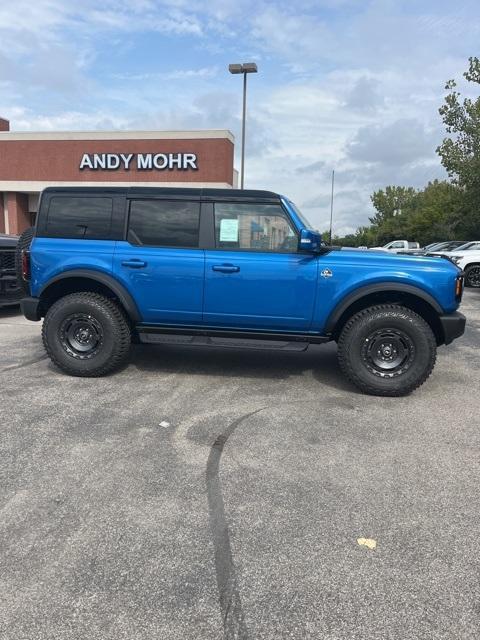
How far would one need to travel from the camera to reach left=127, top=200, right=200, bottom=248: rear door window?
5.19 metres

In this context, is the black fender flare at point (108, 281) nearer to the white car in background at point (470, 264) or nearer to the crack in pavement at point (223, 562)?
the crack in pavement at point (223, 562)

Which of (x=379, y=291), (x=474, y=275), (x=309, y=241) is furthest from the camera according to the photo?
(x=474, y=275)

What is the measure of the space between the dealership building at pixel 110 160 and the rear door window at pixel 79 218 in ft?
65.1

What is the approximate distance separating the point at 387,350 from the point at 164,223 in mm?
2626

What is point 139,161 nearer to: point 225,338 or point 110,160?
point 110,160

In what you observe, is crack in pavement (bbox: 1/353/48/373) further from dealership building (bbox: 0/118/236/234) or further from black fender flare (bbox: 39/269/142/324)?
dealership building (bbox: 0/118/236/234)

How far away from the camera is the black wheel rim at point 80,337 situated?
5.32 m

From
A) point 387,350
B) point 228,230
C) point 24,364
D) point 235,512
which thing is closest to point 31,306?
point 24,364

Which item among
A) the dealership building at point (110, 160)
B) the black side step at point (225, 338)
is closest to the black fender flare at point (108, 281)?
the black side step at point (225, 338)

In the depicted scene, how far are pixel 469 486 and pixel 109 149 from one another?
26.1m

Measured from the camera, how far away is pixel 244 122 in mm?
19781

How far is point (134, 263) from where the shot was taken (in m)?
5.14

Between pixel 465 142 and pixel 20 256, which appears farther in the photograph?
pixel 465 142

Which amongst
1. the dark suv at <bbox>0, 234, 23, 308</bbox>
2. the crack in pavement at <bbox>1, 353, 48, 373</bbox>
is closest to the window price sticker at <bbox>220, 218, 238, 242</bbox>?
the crack in pavement at <bbox>1, 353, 48, 373</bbox>
